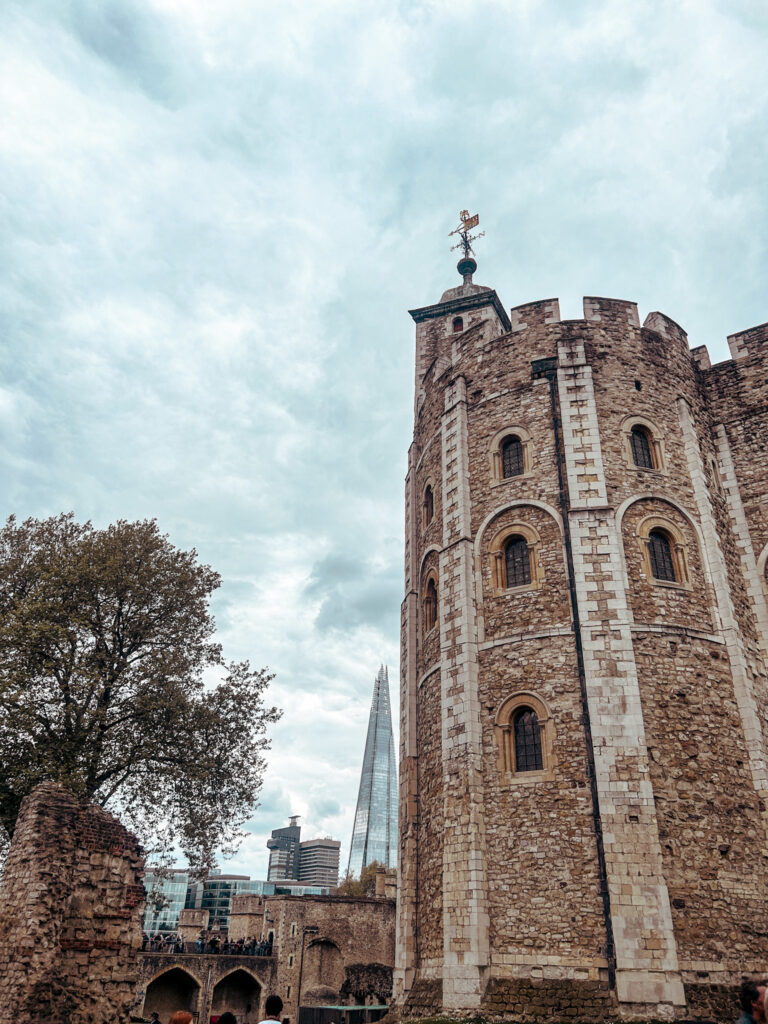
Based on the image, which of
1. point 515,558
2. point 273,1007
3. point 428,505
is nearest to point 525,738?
point 515,558

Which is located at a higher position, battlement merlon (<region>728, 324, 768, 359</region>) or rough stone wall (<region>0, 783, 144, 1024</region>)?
battlement merlon (<region>728, 324, 768, 359</region>)

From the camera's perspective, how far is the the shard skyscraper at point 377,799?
140750mm

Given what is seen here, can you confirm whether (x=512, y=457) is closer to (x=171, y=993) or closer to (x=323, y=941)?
(x=323, y=941)

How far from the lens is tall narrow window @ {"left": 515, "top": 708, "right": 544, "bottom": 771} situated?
15.5 meters

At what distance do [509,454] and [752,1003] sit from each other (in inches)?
576

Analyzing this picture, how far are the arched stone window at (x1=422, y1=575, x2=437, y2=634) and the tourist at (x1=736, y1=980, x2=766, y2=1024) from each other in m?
14.3

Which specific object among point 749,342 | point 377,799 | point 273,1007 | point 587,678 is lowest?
point 273,1007

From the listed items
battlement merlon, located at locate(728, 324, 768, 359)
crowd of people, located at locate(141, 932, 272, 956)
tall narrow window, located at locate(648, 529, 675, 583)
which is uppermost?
battlement merlon, located at locate(728, 324, 768, 359)

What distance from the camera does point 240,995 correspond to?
136 feet

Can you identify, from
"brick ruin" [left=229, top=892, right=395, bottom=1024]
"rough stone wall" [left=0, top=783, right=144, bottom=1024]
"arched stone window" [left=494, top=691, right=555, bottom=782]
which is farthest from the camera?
"brick ruin" [left=229, top=892, right=395, bottom=1024]

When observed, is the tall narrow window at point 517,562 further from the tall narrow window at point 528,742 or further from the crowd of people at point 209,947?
the crowd of people at point 209,947

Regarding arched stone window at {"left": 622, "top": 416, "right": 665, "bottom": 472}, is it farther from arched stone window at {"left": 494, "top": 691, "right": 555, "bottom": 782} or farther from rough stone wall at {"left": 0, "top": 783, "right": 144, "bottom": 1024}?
rough stone wall at {"left": 0, "top": 783, "right": 144, "bottom": 1024}

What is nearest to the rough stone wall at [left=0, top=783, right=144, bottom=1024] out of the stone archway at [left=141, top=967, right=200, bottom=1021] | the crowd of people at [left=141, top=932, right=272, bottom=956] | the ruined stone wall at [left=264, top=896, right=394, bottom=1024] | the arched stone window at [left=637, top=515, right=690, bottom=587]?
the arched stone window at [left=637, top=515, right=690, bottom=587]

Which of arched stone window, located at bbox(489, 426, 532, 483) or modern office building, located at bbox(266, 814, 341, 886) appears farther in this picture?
modern office building, located at bbox(266, 814, 341, 886)
